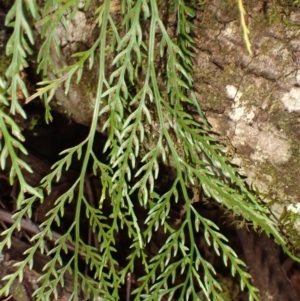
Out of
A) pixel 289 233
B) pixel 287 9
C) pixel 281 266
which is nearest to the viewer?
pixel 287 9

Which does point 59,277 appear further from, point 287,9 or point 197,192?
point 287,9

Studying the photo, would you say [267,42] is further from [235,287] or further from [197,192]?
[235,287]

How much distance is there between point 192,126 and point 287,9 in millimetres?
446

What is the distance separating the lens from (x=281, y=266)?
7.26 feet

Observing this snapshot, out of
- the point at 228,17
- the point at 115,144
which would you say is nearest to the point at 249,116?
the point at 228,17

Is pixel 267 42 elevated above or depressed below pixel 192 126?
above

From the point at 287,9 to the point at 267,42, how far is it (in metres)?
0.10

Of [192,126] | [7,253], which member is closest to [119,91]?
[192,126]

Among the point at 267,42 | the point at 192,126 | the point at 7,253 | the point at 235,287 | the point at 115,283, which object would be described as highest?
the point at 267,42

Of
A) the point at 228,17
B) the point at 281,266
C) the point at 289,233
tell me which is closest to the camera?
the point at 228,17

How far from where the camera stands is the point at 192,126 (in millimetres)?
1551

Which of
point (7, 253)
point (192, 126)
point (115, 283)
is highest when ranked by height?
point (192, 126)

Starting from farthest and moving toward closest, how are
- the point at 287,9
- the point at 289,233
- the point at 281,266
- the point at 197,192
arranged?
the point at 281,266
the point at 197,192
the point at 289,233
the point at 287,9

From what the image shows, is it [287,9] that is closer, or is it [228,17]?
[287,9]
